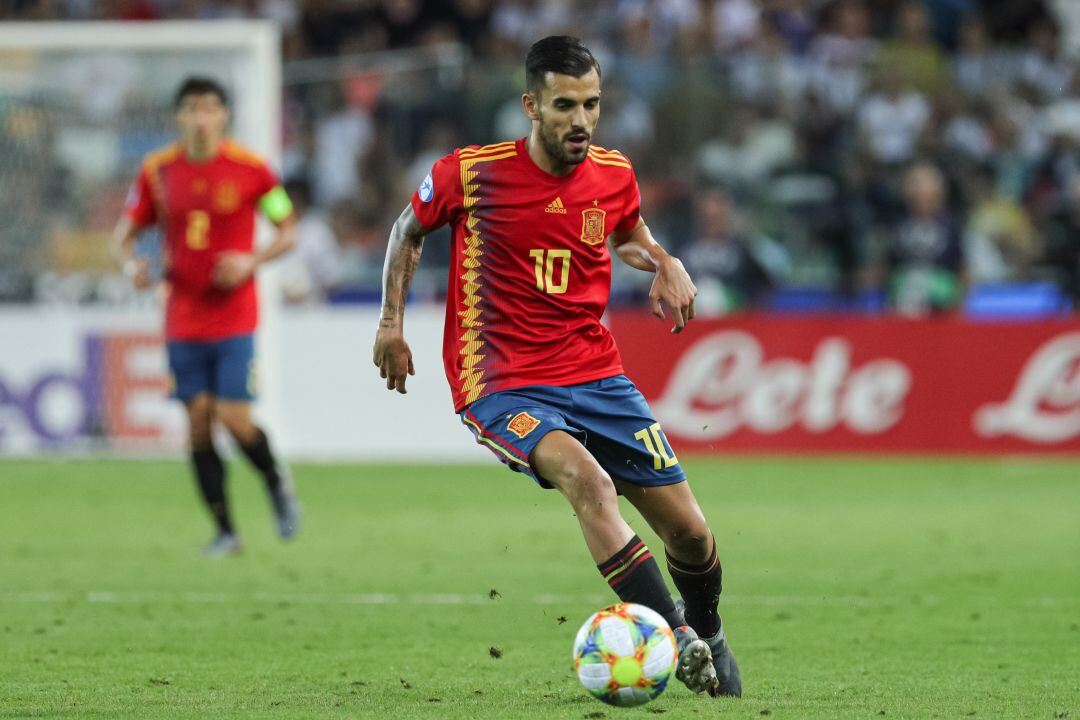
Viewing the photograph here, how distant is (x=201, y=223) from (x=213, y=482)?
5.02 ft

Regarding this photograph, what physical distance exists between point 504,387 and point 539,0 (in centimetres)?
1591

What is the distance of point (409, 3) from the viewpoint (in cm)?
2159

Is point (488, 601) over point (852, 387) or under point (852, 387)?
over

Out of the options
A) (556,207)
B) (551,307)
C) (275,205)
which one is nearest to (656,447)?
(551,307)

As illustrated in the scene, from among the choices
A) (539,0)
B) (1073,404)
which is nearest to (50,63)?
(539,0)

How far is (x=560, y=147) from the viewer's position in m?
6.00

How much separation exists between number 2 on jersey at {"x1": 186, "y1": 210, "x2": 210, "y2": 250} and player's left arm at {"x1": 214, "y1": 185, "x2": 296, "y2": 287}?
5.6 inches

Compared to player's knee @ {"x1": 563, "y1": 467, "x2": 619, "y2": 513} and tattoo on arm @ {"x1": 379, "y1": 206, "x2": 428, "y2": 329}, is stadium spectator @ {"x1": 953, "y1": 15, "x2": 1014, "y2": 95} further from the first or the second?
player's knee @ {"x1": 563, "y1": 467, "x2": 619, "y2": 513}

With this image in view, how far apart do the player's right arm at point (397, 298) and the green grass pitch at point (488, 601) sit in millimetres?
1079

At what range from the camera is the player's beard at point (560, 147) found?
5.97m

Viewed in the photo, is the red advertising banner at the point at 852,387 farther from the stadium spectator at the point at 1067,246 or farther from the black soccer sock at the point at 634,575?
the black soccer sock at the point at 634,575

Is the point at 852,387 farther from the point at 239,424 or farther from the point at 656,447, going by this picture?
the point at 656,447

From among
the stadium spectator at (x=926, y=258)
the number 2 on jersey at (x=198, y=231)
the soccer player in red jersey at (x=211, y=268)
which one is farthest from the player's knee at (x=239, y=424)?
the stadium spectator at (x=926, y=258)

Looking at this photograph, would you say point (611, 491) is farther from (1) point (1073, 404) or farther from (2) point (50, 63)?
(2) point (50, 63)
